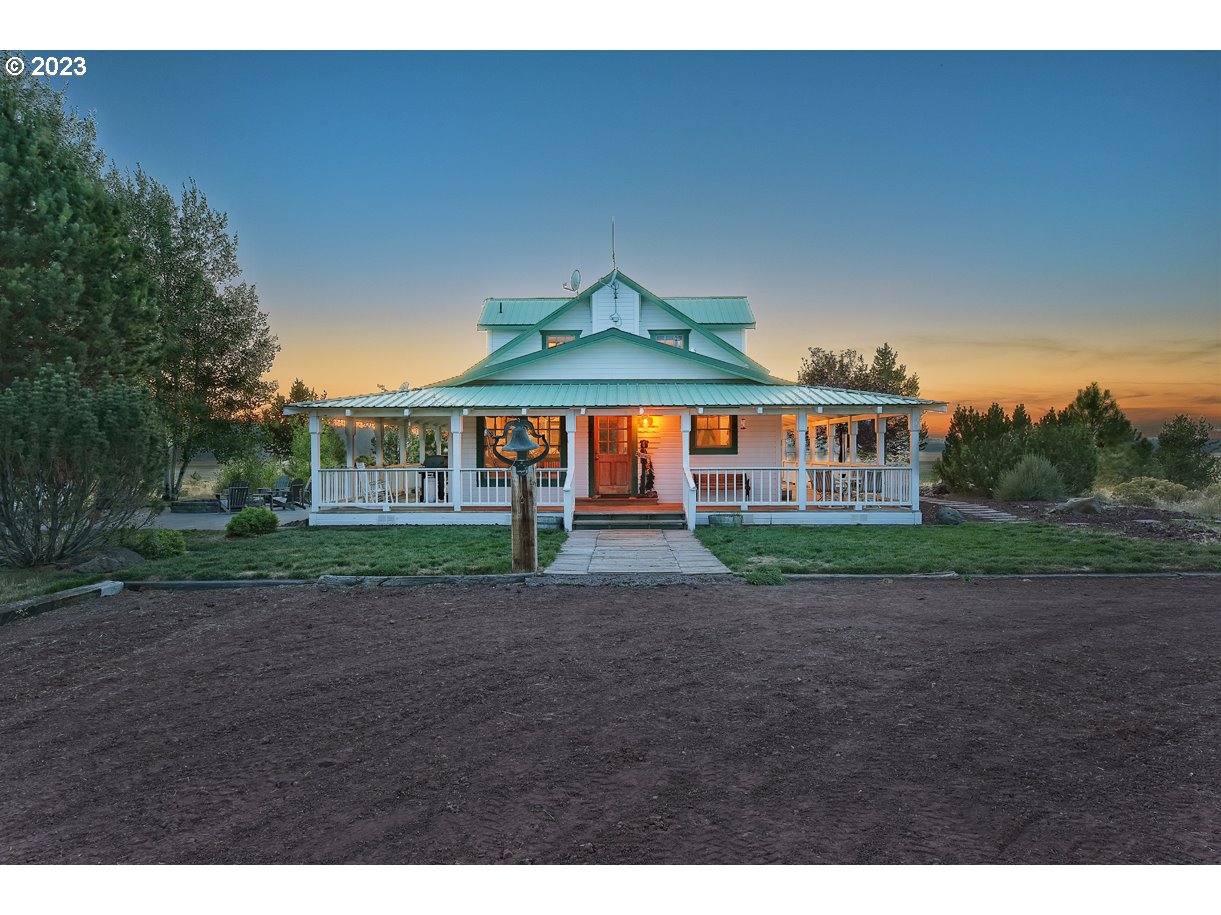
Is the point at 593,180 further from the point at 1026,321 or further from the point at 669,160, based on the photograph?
the point at 1026,321

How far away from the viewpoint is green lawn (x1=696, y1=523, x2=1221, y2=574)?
9.51 metres

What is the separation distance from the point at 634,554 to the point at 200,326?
64.4 feet

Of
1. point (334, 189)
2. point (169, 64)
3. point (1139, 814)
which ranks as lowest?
point (1139, 814)

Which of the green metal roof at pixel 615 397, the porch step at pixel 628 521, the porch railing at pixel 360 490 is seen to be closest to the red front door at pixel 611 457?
the green metal roof at pixel 615 397

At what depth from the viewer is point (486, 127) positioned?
17.1m

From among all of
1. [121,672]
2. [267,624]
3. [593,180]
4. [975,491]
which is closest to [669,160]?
[593,180]

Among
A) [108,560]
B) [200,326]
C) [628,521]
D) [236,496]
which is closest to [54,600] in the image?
[108,560]

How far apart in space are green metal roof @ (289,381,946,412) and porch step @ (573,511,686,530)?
2.59 m

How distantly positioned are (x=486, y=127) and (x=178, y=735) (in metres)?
16.7

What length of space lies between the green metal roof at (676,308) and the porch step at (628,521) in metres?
10.1

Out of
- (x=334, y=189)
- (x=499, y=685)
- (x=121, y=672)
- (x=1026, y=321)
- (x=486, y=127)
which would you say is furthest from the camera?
(x=1026, y=321)

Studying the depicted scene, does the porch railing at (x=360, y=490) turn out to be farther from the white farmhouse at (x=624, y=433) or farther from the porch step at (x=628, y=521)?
the porch step at (x=628, y=521)

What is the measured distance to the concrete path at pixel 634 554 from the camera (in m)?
9.42

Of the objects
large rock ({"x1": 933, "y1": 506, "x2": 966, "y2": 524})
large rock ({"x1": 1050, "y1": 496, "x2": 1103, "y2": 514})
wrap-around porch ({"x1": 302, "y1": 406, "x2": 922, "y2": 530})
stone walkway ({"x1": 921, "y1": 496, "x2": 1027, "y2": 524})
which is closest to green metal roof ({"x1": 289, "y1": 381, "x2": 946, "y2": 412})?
wrap-around porch ({"x1": 302, "y1": 406, "x2": 922, "y2": 530})
